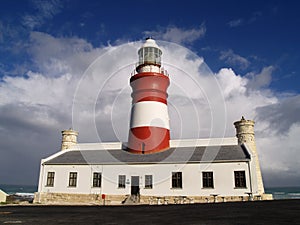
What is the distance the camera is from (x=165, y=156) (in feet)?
86.1

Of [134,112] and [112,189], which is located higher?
[134,112]

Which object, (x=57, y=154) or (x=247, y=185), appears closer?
(x=247, y=185)

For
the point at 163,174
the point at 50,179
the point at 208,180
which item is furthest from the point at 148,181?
the point at 50,179

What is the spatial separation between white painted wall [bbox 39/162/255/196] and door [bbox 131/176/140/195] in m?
0.28

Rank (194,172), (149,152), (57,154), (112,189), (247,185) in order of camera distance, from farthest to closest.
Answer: (57,154) → (149,152) → (112,189) → (194,172) → (247,185)

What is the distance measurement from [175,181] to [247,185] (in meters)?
5.78

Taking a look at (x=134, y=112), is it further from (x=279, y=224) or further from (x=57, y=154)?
(x=279, y=224)

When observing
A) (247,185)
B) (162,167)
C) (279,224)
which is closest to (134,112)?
(162,167)

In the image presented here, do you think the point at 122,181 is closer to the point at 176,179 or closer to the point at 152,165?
the point at 152,165

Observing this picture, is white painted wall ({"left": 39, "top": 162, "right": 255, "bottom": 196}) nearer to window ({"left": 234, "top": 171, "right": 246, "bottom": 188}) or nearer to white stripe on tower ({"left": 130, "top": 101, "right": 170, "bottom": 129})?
window ({"left": 234, "top": 171, "right": 246, "bottom": 188})

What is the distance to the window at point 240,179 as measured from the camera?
900 inches

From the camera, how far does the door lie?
25422 mm

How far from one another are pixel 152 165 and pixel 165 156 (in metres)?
1.64

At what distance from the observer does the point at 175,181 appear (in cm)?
2452
